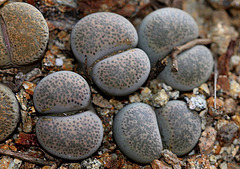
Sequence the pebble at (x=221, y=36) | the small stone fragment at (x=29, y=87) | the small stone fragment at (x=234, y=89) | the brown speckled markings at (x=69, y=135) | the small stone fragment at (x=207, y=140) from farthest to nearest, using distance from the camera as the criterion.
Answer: the pebble at (x=221, y=36) → the small stone fragment at (x=234, y=89) → the small stone fragment at (x=207, y=140) → the small stone fragment at (x=29, y=87) → the brown speckled markings at (x=69, y=135)

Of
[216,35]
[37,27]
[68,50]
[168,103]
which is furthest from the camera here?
[216,35]

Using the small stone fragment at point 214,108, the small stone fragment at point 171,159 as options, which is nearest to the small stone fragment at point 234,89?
the small stone fragment at point 214,108

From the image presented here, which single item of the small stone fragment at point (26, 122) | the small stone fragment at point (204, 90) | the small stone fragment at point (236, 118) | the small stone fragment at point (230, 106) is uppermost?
the small stone fragment at point (204, 90)

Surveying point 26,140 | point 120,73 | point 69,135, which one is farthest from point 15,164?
point 120,73

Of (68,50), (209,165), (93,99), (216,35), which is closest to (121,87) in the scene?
(93,99)

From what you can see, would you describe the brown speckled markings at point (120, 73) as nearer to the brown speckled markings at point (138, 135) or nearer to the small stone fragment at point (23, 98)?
the brown speckled markings at point (138, 135)

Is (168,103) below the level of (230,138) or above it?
above

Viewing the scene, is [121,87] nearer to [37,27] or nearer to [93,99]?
[93,99]

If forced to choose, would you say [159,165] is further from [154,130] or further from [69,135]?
[69,135]
